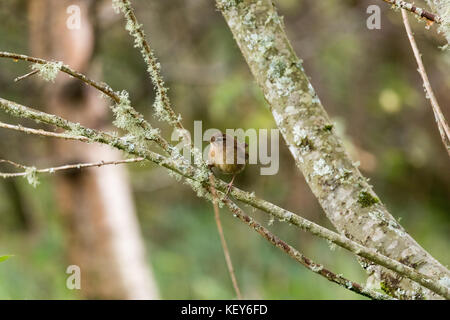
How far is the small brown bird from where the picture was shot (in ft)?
6.66

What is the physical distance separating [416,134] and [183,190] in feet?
12.1

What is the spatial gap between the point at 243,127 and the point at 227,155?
4790 millimetres

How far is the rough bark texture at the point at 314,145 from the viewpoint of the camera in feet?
4.97

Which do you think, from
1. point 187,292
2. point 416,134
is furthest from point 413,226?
point 187,292

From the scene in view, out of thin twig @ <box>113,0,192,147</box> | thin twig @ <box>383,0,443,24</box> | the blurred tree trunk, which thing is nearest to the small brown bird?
thin twig @ <box>113,0,192,147</box>

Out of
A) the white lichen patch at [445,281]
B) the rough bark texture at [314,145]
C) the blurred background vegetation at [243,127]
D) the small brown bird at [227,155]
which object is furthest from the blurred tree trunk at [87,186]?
the white lichen patch at [445,281]

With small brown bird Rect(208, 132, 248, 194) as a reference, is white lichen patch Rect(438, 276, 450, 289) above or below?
below

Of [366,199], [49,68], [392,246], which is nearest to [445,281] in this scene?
[392,246]

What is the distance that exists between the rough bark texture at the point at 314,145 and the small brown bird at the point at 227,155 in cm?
36

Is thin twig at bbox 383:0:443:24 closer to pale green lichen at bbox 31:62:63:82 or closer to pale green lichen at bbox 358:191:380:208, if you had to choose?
pale green lichen at bbox 358:191:380:208

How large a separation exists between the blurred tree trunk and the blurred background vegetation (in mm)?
311

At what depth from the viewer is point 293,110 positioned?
1702 millimetres

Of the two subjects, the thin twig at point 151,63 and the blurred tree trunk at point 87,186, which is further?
the blurred tree trunk at point 87,186

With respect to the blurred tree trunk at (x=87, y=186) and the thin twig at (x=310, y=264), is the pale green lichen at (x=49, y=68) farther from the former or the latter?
the blurred tree trunk at (x=87, y=186)
